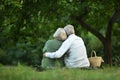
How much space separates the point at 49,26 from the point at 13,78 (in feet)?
34.3

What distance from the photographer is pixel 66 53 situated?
12234 mm

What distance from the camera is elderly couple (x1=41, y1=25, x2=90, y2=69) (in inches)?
473

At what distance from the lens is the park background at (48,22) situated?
14484 millimetres

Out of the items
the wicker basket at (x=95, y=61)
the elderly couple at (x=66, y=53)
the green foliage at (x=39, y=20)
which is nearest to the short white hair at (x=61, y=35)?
the elderly couple at (x=66, y=53)

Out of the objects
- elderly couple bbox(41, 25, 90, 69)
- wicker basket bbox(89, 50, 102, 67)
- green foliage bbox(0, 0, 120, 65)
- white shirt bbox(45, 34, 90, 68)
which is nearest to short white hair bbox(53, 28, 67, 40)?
elderly couple bbox(41, 25, 90, 69)

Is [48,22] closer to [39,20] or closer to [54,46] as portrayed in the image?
[39,20]

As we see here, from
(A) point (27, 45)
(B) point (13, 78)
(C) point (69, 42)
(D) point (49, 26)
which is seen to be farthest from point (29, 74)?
(A) point (27, 45)

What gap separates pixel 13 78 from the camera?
885 cm

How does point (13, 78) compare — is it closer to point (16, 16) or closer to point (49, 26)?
point (16, 16)

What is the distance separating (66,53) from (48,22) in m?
5.54

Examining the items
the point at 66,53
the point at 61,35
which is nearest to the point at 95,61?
the point at 66,53

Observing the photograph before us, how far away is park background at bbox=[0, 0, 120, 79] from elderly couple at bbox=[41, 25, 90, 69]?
127cm

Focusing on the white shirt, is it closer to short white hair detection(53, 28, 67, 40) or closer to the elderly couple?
the elderly couple

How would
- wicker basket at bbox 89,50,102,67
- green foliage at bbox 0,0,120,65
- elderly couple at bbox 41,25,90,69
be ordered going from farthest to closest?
1. green foliage at bbox 0,0,120,65
2. wicker basket at bbox 89,50,102,67
3. elderly couple at bbox 41,25,90,69
